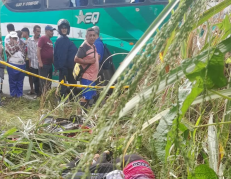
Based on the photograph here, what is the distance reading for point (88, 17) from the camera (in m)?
6.91

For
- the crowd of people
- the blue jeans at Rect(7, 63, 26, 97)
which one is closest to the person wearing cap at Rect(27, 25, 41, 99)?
the crowd of people

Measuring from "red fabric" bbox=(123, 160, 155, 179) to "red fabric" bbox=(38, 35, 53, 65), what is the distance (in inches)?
230

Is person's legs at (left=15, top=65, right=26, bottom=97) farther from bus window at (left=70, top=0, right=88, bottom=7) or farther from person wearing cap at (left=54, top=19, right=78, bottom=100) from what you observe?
bus window at (left=70, top=0, right=88, bottom=7)

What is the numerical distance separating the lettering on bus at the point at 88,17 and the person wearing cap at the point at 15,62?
1.50 metres

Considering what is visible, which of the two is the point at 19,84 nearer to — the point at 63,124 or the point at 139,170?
the point at 63,124

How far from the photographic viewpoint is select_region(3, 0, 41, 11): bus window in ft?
25.2

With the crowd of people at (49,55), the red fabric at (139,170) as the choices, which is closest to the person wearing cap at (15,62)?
the crowd of people at (49,55)

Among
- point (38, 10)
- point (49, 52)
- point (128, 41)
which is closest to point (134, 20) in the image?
point (128, 41)

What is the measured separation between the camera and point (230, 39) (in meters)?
0.66

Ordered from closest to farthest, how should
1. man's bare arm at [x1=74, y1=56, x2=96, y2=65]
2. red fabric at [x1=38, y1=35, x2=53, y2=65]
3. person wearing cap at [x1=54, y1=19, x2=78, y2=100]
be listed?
man's bare arm at [x1=74, y1=56, x2=96, y2=65] → person wearing cap at [x1=54, y1=19, x2=78, y2=100] → red fabric at [x1=38, y1=35, x2=53, y2=65]

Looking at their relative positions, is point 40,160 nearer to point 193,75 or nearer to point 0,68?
point 193,75

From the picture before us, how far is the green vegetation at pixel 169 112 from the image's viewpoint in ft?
1.60

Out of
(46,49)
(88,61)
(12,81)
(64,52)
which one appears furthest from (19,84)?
(88,61)

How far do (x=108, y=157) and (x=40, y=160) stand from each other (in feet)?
1.09
